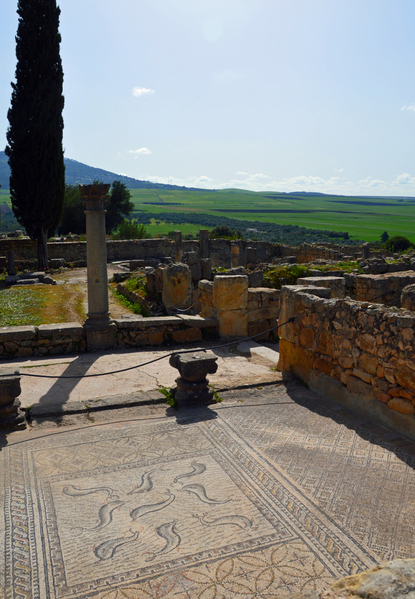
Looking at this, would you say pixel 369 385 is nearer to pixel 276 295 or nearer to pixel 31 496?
pixel 31 496

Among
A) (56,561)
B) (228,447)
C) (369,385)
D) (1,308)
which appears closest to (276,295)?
(369,385)

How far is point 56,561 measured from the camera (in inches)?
121

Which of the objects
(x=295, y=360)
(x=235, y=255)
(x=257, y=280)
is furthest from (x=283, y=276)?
(x=235, y=255)

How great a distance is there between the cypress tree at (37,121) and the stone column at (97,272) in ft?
46.8

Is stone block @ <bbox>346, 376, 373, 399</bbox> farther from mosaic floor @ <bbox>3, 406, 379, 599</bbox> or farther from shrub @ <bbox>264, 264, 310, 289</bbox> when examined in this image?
shrub @ <bbox>264, 264, 310, 289</bbox>

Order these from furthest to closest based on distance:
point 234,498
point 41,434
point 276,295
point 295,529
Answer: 1. point 276,295
2. point 41,434
3. point 234,498
4. point 295,529

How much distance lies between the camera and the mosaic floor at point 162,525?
113 inches

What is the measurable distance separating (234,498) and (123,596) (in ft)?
3.97

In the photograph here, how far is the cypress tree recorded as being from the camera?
65.3ft

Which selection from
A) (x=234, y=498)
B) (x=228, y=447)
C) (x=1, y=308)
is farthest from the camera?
(x=1, y=308)

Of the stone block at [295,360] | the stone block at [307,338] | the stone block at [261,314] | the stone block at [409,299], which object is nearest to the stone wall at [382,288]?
the stone block at [261,314]

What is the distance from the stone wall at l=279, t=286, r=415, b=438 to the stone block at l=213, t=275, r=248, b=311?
2.10m

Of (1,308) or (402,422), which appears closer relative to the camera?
(402,422)

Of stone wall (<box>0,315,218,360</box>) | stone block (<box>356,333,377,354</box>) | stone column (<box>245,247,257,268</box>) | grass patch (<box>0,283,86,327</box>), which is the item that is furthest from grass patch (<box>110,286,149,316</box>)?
stone column (<box>245,247,257,268</box>)
